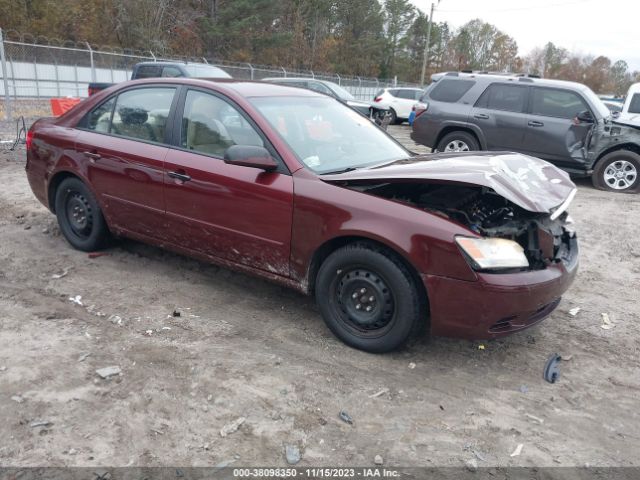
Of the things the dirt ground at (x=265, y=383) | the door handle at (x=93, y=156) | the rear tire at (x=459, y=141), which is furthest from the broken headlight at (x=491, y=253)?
the rear tire at (x=459, y=141)

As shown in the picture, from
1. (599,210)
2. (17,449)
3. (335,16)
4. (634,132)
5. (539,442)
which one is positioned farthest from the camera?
(335,16)

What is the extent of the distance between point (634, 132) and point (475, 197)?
7.25 m

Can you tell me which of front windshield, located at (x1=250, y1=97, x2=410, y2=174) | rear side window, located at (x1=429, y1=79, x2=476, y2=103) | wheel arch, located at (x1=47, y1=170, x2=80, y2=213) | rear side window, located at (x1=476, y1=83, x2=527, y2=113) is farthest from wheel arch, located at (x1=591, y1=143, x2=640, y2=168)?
wheel arch, located at (x1=47, y1=170, x2=80, y2=213)

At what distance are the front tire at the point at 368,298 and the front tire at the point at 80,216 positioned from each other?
2456 millimetres

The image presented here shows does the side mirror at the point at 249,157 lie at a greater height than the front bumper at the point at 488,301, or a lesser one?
greater

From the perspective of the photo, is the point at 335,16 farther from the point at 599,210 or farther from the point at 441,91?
the point at 599,210

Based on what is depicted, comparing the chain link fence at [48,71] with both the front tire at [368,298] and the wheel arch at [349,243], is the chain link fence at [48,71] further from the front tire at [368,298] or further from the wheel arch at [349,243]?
the front tire at [368,298]

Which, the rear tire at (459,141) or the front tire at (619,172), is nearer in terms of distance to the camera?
the front tire at (619,172)

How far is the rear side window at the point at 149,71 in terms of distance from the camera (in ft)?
45.3

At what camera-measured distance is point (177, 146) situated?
420 centimetres

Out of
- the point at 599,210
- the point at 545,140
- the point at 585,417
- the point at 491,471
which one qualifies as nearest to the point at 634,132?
the point at 545,140

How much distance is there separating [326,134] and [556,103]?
6987 millimetres

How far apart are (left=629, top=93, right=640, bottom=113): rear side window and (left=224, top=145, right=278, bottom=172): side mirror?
11791 millimetres

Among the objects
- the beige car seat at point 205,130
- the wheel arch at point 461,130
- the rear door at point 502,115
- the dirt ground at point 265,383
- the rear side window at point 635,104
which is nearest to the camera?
the dirt ground at point 265,383
